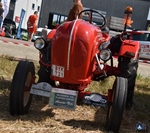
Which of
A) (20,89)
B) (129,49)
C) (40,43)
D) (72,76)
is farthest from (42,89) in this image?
(129,49)

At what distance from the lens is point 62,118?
4.38m

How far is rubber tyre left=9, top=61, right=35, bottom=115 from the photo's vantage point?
4.11 m

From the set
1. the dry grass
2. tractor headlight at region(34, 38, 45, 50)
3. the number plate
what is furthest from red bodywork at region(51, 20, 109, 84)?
the dry grass

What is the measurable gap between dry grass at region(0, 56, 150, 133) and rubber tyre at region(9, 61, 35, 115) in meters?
0.10

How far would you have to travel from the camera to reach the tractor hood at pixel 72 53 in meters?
3.97

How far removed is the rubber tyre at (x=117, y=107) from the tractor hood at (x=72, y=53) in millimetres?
408

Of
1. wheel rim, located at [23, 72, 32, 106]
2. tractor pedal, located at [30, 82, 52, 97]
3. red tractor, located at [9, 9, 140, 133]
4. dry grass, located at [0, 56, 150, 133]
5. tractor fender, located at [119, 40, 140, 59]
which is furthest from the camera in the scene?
tractor fender, located at [119, 40, 140, 59]

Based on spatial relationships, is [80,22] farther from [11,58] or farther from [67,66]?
[11,58]

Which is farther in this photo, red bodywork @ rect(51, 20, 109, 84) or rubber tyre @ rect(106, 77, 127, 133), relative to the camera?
red bodywork @ rect(51, 20, 109, 84)

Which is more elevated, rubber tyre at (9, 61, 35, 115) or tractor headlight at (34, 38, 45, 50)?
tractor headlight at (34, 38, 45, 50)

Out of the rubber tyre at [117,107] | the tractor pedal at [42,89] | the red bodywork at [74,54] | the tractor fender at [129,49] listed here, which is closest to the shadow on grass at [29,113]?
the tractor pedal at [42,89]

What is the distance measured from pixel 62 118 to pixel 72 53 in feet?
3.00

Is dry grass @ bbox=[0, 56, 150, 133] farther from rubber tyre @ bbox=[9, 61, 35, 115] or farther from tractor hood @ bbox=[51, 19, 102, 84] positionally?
tractor hood @ bbox=[51, 19, 102, 84]

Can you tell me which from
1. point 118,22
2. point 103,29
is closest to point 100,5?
point 118,22
